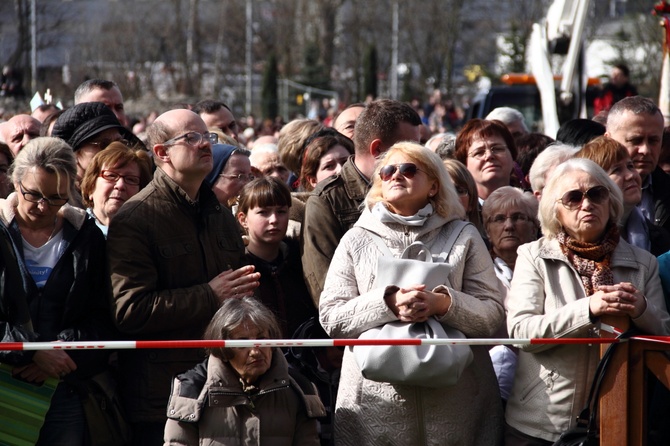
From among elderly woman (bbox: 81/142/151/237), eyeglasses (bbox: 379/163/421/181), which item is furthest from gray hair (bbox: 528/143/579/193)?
elderly woman (bbox: 81/142/151/237)

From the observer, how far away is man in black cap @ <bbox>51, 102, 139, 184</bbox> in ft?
21.0

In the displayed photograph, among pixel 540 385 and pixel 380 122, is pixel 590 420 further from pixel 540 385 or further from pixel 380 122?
pixel 380 122

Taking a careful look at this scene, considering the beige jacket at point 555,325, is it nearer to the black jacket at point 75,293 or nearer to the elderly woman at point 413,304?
the elderly woman at point 413,304

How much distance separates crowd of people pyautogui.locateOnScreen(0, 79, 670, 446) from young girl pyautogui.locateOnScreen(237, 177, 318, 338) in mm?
19

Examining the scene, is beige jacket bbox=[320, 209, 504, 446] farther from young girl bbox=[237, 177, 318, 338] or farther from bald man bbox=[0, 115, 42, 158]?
bald man bbox=[0, 115, 42, 158]

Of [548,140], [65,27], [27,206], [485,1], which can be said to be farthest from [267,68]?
[27,206]

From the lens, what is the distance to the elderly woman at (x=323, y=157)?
22.1 feet

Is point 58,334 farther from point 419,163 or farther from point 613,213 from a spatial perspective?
point 613,213

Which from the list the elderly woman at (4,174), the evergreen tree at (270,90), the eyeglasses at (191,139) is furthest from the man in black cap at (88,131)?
the evergreen tree at (270,90)

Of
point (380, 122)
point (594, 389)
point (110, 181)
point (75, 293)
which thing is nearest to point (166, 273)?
point (75, 293)

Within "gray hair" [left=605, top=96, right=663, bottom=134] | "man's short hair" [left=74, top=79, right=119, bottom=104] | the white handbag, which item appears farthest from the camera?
A: "man's short hair" [left=74, top=79, right=119, bottom=104]

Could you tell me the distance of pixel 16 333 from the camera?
15.1ft

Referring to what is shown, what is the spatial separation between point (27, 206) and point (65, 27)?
46.1 m

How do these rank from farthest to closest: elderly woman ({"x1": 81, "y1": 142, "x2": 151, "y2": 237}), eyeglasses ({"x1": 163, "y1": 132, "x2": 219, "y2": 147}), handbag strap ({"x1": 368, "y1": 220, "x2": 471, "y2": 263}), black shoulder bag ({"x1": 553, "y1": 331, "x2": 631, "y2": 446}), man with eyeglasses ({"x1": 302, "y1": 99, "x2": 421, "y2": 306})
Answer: elderly woman ({"x1": 81, "y1": 142, "x2": 151, "y2": 237})
man with eyeglasses ({"x1": 302, "y1": 99, "x2": 421, "y2": 306})
eyeglasses ({"x1": 163, "y1": 132, "x2": 219, "y2": 147})
handbag strap ({"x1": 368, "y1": 220, "x2": 471, "y2": 263})
black shoulder bag ({"x1": 553, "y1": 331, "x2": 631, "y2": 446})
